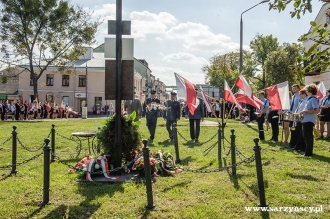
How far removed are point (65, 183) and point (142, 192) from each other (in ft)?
5.64

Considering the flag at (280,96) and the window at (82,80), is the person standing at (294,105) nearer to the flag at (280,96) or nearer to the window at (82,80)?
the flag at (280,96)

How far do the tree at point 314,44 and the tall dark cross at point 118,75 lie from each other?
443 cm

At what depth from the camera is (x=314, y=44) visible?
2.57 meters

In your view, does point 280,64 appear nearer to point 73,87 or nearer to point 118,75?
point 73,87

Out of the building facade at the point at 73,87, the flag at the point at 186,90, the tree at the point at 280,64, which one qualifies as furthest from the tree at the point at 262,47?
the flag at the point at 186,90

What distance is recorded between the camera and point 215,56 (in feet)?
187

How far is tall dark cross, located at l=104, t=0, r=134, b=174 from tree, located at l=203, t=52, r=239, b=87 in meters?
45.8

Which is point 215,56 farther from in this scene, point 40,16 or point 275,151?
point 275,151

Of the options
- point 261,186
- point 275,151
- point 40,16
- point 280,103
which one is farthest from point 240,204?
point 40,16

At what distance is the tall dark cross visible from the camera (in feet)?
22.7

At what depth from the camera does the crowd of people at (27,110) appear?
93.4 feet

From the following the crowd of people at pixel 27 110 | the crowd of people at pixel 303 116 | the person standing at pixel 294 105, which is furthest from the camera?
the crowd of people at pixel 27 110

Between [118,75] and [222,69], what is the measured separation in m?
49.7

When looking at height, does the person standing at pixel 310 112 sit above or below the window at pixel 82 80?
below
